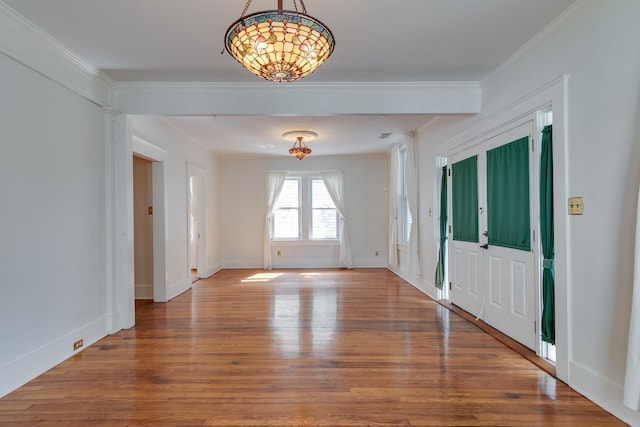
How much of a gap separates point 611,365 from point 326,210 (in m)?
6.45

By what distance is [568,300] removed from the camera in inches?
98.6

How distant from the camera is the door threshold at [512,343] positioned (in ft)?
9.05

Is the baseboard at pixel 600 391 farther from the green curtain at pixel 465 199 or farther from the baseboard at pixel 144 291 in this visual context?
the baseboard at pixel 144 291

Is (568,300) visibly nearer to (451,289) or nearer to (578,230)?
(578,230)

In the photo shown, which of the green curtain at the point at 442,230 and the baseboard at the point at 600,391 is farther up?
the green curtain at the point at 442,230

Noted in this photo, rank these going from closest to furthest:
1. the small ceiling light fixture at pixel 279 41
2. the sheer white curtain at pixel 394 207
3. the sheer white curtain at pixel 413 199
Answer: the small ceiling light fixture at pixel 279 41
the sheer white curtain at pixel 413 199
the sheer white curtain at pixel 394 207

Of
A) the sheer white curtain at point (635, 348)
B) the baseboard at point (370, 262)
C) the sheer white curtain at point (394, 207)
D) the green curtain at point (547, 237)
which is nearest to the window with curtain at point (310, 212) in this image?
the baseboard at point (370, 262)

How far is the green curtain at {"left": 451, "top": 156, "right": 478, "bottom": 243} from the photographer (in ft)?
13.1

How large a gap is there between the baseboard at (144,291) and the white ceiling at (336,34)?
3.21 meters

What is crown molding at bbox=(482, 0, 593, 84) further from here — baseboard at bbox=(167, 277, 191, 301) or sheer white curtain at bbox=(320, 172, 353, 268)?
baseboard at bbox=(167, 277, 191, 301)

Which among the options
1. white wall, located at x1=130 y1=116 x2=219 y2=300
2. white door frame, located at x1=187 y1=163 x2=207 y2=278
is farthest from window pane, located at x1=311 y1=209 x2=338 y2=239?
white wall, located at x1=130 y1=116 x2=219 y2=300

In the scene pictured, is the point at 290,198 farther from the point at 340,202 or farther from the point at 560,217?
the point at 560,217

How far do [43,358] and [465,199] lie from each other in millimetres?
4628

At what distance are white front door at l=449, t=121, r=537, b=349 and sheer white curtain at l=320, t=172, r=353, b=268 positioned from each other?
12.5 feet
